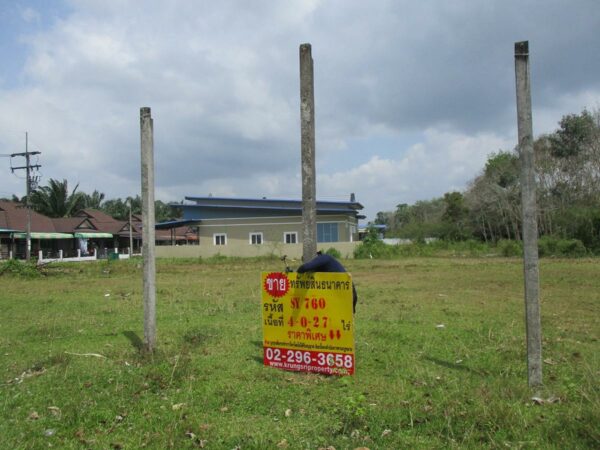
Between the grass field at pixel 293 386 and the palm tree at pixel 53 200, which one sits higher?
the palm tree at pixel 53 200

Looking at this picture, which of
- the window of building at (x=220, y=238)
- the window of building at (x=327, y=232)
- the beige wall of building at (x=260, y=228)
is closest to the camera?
the window of building at (x=327, y=232)

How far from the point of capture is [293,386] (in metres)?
5.20

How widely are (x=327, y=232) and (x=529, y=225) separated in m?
32.8

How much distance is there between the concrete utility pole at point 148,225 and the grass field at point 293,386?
0.42 metres

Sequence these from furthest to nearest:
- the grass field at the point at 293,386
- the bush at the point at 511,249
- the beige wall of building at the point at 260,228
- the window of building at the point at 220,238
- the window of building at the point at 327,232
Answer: the window of building at the point at 220,238 → the beige wall of building at the point at 260,228 → the window of building at the point at 327,232 → the bush at the point at 511,249 → the grass field at the point at 293,386

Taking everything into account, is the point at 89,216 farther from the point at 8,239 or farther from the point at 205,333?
the point at 205,333

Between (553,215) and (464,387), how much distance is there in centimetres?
3913

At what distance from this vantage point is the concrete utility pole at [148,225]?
6.65 metres

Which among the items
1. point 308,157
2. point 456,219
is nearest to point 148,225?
point 308,157

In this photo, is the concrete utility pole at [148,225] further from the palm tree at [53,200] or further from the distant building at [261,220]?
the palm tree at [53,200]

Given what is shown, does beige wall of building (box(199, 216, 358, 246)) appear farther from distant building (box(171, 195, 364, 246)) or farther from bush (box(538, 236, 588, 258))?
bush (box(538, 236, 588, 258))

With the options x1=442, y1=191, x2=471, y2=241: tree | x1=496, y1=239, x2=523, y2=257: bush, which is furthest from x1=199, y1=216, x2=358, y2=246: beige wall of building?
x1=442, y1=191, x2=471, y2=241: tree

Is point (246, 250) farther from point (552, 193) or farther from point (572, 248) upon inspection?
point (552, 193)

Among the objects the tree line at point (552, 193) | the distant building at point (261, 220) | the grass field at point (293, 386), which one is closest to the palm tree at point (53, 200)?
the distant building at point (261, 220)
